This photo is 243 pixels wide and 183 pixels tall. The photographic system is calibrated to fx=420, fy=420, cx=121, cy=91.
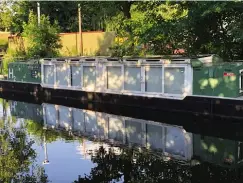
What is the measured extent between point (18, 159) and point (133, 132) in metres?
3.93

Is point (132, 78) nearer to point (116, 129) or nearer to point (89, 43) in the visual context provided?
point (116, 129)

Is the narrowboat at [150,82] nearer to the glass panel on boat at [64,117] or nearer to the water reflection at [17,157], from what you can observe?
the glass panel on boat at [64,117]

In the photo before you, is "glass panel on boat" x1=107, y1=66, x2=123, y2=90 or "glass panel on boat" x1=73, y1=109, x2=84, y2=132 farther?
"glass panel on boat" x1=107, y1=66, x2=123, y2=90

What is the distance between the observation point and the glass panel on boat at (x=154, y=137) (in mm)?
10625

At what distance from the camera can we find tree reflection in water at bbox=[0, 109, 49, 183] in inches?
319

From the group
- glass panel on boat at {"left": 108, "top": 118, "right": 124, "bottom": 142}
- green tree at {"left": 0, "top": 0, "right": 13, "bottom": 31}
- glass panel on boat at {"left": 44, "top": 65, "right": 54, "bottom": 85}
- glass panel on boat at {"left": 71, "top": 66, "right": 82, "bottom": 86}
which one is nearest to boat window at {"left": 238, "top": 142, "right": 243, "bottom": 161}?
glass panel on boat at {"left": 108, "top": 118, "right": 124, "bottom": 142}

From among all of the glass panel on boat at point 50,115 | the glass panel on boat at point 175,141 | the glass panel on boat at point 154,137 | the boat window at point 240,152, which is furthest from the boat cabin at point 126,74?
the boat window at point 240,152

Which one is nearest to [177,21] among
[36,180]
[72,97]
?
[72,97]

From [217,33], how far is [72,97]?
6869mm

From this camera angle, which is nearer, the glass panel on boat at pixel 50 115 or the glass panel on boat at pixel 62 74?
A: the glass panel on boat at pixel 50 115

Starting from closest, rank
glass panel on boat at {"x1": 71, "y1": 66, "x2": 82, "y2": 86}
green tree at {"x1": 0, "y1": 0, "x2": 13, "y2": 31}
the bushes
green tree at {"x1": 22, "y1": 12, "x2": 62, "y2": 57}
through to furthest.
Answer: glass panel on boat at {"x1": 71, "y1": 66, "x2": 82, "y2": 86}, green tree at {"x1": 22, "y1": 12, "x2": 62, "y2": 57}, green tree at {"x1": 0, "y1": 0, "x2": 13, "y2": 31}, the bushes

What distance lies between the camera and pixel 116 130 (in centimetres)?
1256

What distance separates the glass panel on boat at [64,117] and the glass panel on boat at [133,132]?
2009mm

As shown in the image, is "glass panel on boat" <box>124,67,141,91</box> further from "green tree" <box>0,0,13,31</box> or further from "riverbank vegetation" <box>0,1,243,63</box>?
"green tree" <box>0,0,13,31</box>
